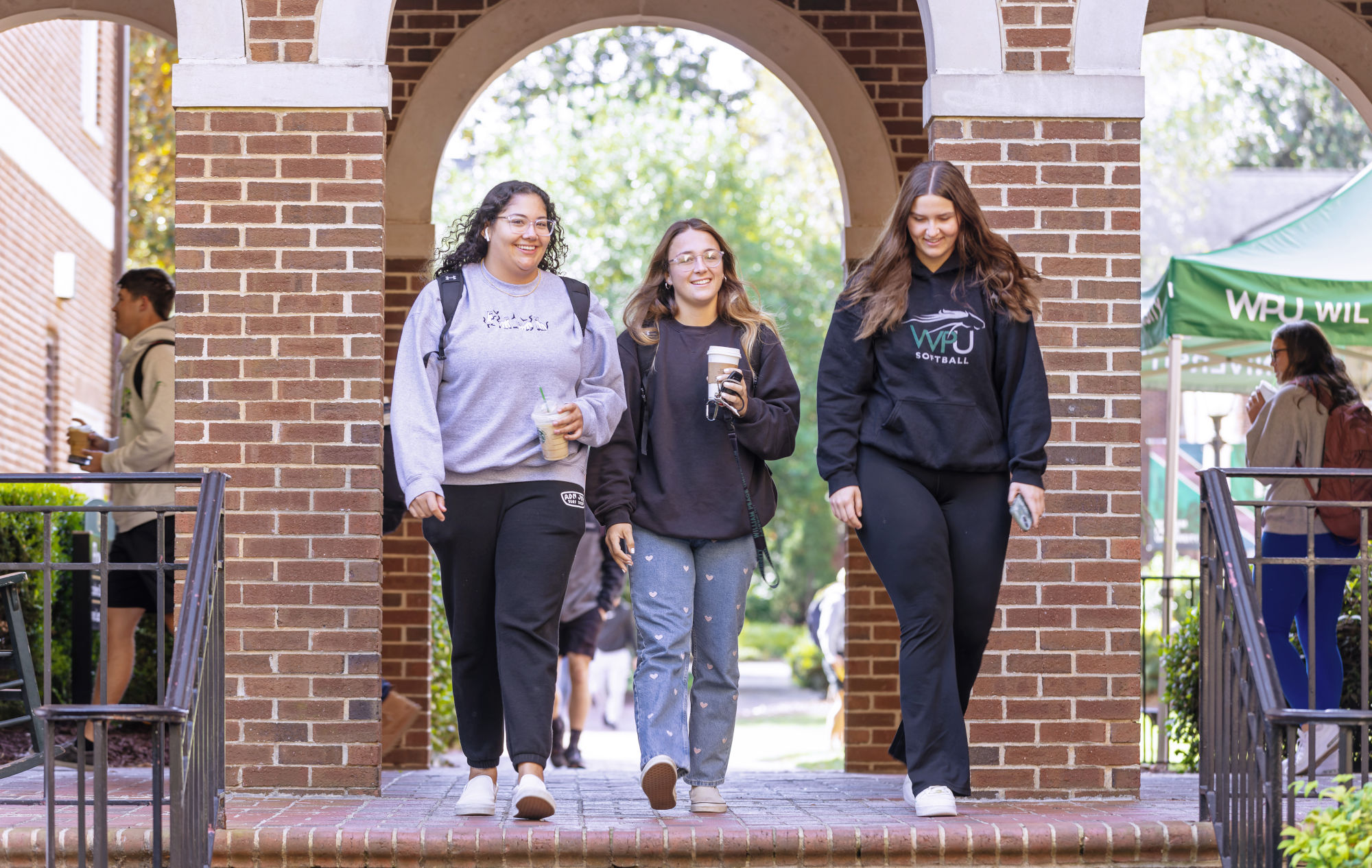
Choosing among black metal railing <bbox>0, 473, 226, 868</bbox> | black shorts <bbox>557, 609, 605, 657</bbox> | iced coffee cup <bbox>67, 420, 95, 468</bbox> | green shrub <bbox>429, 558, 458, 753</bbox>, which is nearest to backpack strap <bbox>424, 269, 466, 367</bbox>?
black metal railing <bbox>0, 473, 226, 868</bbox>

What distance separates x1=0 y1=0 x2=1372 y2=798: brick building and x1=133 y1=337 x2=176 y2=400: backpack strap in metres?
0.99

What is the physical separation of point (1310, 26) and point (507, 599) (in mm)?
5403

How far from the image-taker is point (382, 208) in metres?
5.28

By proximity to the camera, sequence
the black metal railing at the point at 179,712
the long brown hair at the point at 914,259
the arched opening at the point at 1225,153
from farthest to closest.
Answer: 1. the arched opening at the point at 1225,153
2. the long brown hair at the point at 914,259
3. the black metal railing at the point at 179,712

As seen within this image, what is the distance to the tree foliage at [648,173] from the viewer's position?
22422 millimetres

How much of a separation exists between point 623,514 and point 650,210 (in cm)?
1828

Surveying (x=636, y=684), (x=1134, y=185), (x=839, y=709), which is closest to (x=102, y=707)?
(x=636, y=684)

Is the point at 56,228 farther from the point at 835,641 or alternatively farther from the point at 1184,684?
the point at 1184,684

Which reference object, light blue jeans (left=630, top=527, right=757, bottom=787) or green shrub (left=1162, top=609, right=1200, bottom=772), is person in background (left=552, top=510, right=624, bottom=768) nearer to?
green shrub (left=1162, top=609, right=1200, bottom=772)

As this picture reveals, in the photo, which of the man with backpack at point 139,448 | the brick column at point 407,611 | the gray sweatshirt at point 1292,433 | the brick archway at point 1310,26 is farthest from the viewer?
the brick column at point 407,611

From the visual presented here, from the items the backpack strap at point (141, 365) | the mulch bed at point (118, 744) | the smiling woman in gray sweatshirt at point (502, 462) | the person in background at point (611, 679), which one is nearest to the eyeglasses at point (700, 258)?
the smiling woman in gray sweatshirt at point (502, 462)

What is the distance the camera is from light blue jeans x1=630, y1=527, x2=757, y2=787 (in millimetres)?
4461

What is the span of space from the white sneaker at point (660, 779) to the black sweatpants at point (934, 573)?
2.36 feet

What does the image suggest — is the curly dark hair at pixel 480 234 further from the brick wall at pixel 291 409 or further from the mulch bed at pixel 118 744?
the mulch bed at pixel 118 744
